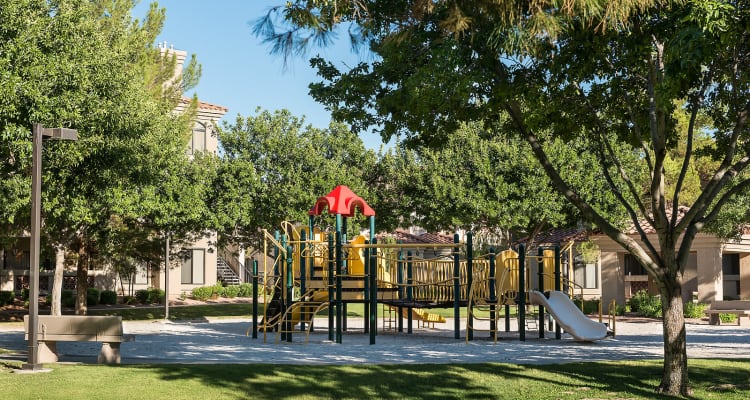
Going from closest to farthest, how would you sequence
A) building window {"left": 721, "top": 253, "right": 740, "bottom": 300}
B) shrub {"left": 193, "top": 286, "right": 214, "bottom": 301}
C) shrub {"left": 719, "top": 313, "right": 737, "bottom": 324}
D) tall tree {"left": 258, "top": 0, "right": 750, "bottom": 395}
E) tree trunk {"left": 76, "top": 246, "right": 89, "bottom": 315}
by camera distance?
tall tree {"left": 258, "top": 0, "right": 750, "bottom": 395} → shrub {"left": 719, "top": 313, "right": 737, "bottom": 324} → tree trunk {"left": 76, "top": 246, "right": 89, "bottom": 315} → building window {"left": 721, "top": 253, "right": 740, "bottom": 300} → shrub {"left": 193, "top": 286, "right": 214, "bottom": 301}

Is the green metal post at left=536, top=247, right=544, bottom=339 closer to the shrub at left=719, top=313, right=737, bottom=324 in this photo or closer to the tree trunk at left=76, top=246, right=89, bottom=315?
the shrub at left=719, top=313, right=737, bottom=324

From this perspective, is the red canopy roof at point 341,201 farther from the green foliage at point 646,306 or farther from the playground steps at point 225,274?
the playground steps at point 225,274

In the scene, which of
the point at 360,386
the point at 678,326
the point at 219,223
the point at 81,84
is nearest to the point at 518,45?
the point at 678,326

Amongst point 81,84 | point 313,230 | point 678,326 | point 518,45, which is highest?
point 81,84

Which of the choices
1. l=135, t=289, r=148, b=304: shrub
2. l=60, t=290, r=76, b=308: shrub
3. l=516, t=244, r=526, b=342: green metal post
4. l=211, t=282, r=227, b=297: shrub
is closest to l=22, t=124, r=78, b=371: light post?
l=516, t=244, r=526, b=342: green metal post

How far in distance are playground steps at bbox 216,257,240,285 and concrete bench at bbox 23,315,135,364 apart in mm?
32115

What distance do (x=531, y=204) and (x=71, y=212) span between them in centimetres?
1841

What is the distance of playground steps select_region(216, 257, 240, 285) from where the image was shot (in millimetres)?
48375

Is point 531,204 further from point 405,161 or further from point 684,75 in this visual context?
point 684,75

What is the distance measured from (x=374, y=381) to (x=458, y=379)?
1313 mm

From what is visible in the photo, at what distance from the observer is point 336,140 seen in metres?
36.7

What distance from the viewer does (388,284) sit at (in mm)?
22875

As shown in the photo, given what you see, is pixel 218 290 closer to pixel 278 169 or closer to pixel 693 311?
pixel 278 169

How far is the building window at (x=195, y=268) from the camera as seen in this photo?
45.7m
